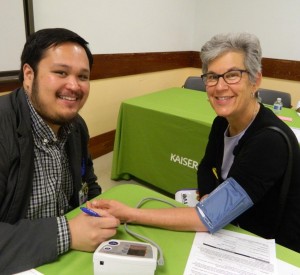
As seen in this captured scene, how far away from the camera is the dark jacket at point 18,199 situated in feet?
2.34

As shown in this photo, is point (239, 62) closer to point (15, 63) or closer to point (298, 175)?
point (298, 175)

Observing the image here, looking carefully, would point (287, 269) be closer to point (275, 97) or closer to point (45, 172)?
point (45, 172)

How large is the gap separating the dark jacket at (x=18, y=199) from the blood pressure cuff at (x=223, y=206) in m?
0.46

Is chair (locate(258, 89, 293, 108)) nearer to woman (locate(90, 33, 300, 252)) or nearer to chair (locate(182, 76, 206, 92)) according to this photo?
chair (locate(182, 76, 206, 92))

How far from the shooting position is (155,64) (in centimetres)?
383

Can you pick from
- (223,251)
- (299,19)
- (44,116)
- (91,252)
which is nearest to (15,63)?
(44,116)

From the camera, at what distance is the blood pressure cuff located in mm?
884

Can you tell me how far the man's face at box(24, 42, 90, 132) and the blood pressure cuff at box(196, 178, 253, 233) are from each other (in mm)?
576

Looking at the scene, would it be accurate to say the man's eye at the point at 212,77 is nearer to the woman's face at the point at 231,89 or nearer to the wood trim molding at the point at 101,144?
the woman's face at the point at 231,89

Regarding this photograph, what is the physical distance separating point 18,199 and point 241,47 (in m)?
0.95

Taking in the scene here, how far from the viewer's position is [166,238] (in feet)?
2.82

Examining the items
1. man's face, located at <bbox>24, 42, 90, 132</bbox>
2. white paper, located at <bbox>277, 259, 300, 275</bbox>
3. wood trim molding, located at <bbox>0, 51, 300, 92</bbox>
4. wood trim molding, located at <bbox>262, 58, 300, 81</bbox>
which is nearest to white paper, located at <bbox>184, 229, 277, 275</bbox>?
white paper, located at <bbox>277, 259, 300, 275</bbox>

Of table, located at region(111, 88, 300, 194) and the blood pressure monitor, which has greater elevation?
the blood pressure monitor

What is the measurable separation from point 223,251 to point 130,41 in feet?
9.63
